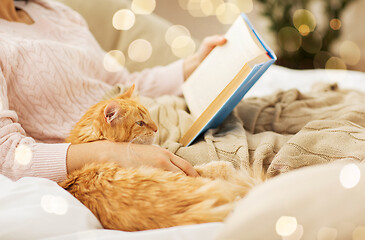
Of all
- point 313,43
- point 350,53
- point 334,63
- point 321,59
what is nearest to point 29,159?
point 313,43

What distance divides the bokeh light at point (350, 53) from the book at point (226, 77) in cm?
252

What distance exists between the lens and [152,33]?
1676 millimetres

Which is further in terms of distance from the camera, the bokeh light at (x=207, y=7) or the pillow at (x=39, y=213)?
the bokeh light at (x=207, y=7)

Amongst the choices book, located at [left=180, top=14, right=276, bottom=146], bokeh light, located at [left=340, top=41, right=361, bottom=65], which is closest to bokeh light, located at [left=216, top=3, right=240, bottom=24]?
bokeh light, located at [left=340, top=41, right=361, bottom=65]

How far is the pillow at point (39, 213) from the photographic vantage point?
0.54m

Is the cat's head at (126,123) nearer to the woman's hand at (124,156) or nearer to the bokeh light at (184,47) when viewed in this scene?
the woman's hand at (124,156)

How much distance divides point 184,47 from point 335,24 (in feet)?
5.54

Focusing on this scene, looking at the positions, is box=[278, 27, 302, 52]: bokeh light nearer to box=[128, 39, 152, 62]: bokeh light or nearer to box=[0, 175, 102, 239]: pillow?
box=[128, 39, 152, 62]: bokeh light

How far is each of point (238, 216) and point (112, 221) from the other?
25cm

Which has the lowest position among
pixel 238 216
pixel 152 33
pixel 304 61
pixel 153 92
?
pixel 304 61

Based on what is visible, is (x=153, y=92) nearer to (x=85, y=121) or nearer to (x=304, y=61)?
(x=85, y=121)

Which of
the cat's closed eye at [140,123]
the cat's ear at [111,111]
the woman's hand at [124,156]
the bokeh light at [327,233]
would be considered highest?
the bokeh light at [327,233]

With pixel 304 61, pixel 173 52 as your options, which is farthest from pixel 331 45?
pixel 173 52

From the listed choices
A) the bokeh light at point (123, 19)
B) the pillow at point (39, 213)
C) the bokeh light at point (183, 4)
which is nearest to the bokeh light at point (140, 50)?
the bokeh light at point (123, 19)
